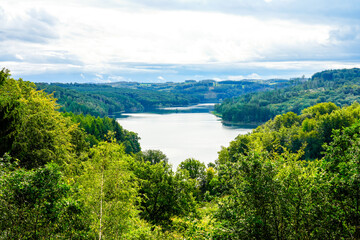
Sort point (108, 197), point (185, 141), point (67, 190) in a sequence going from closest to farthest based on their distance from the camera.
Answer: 1. point (67, 190)
2. point (108, 197)
3. point (185, 141)

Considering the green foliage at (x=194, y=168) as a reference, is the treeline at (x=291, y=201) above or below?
above

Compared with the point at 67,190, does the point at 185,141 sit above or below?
below

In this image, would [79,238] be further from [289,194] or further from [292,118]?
[292,118]

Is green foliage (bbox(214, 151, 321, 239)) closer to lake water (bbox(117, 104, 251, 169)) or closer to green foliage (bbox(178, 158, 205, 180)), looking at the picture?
green foliage (bbox(178, 158, 205, 180))

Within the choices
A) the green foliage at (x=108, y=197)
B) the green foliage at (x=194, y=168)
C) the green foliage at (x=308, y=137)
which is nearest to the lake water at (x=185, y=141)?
the green foliage at (x=308, y=137)

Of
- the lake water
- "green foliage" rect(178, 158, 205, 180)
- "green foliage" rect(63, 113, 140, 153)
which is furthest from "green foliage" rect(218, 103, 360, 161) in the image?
"green foliage" rect(63, 113, 140, 153)

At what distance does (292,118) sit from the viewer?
106 m

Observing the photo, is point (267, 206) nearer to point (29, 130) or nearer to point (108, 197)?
point (108, 197)

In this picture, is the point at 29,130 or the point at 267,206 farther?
the point at 29,130

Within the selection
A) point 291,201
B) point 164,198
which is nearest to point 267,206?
point 291,201

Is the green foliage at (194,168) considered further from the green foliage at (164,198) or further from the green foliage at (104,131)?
the green foliage at (104,131)

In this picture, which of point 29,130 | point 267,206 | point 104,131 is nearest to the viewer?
point 267,206

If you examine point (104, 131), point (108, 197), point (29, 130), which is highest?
point (29, 130)

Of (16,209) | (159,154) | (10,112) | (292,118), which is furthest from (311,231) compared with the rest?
(292,118)
